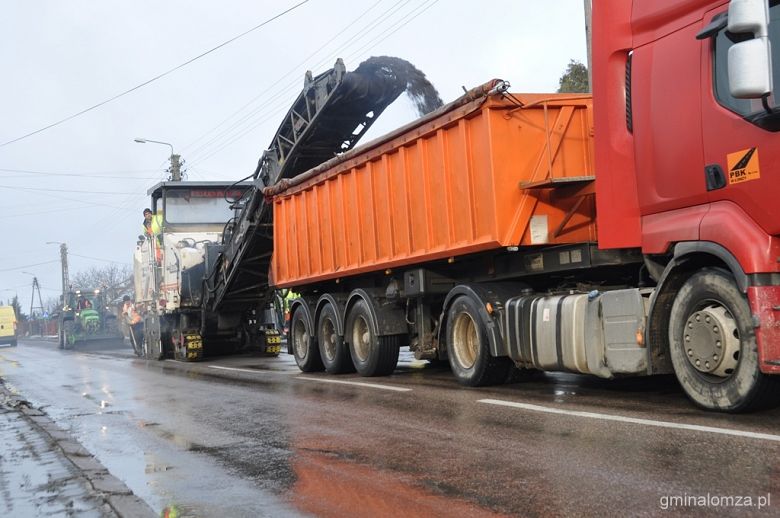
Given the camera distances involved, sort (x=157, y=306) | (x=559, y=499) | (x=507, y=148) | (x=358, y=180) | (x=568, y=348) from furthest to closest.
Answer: (x=157, y=306) → (x=358, y=180) → (x=507, y=148) → (x=568, y=348) → (x=559, y=499)

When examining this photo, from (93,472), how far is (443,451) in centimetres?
259

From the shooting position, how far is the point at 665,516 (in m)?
3.81

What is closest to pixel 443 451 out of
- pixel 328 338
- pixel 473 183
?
pixel 473 183

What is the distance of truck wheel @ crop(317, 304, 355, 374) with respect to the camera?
40.4 ft

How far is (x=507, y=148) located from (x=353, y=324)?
4570 millimetres

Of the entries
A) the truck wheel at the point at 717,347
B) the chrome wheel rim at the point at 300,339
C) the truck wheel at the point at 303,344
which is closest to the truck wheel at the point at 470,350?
the truck wheel at the point at 717,347

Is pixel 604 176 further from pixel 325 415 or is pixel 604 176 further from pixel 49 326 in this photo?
pixel 49 326

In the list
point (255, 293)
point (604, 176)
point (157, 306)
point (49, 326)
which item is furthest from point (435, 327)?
point (49, 326)

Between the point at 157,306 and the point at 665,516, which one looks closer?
the point at 665,516

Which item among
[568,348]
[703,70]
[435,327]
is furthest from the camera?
[435,327]

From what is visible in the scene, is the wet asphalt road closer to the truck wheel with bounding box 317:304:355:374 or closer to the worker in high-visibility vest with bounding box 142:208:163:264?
the truck wheel with bounding box 317:304:355:374

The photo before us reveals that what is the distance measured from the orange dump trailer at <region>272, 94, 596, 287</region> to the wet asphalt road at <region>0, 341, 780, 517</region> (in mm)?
1755

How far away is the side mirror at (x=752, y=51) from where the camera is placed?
5.03 meters

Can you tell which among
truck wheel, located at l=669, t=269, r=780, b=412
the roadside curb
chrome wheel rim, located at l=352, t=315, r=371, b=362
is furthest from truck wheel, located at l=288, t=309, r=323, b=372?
truck wheel, located at l=669, t=269, r=780, b=412
